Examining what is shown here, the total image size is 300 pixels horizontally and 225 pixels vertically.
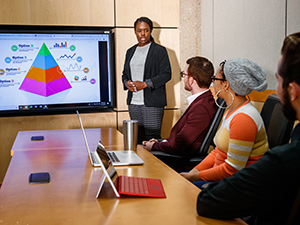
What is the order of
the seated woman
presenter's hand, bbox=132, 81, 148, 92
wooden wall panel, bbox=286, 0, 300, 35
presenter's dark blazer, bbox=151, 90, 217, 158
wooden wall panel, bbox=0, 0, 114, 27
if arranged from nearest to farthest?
the seated woman
wooden wall panel, bbox=286, 0, 300, 35
presenter's dark blazer, bbox=151, 90, 217, 158
presenter's hand, bbox=132, 81, 148, 92
wooden wall panel, bbox=0, 0, 114, 27

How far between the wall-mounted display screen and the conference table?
2.09 meters

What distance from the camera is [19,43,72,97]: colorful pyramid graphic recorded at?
3869 mm

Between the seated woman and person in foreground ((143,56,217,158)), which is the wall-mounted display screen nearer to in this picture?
person in foreground ((143,56,217,158))

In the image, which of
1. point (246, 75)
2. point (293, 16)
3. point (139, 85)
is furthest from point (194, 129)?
point (139, 85)

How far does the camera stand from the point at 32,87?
389cm

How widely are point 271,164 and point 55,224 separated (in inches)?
26.8

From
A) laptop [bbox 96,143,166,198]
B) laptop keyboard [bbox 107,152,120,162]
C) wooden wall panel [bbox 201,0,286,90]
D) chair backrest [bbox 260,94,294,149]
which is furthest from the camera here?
wooden wall panel [bbox 201,0,286,90]

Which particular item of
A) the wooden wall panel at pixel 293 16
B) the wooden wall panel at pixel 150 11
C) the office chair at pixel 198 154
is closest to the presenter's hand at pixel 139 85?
the wooden wall panel at pixel 150 11

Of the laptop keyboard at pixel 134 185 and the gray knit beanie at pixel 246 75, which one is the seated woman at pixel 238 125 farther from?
the laptop keyboard at pixel 134 185

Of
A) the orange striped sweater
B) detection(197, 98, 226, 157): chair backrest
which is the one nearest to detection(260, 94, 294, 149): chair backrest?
the orange striped sweater

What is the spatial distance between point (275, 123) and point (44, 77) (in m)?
3.02

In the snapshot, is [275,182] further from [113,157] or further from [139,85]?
[139,85]

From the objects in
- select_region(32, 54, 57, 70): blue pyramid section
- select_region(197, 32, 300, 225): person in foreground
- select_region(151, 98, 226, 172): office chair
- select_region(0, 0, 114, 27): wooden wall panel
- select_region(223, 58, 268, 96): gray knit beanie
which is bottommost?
select_region(151, 98, 226, 172): office chair

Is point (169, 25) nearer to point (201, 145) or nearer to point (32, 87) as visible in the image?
point (32, 87)
